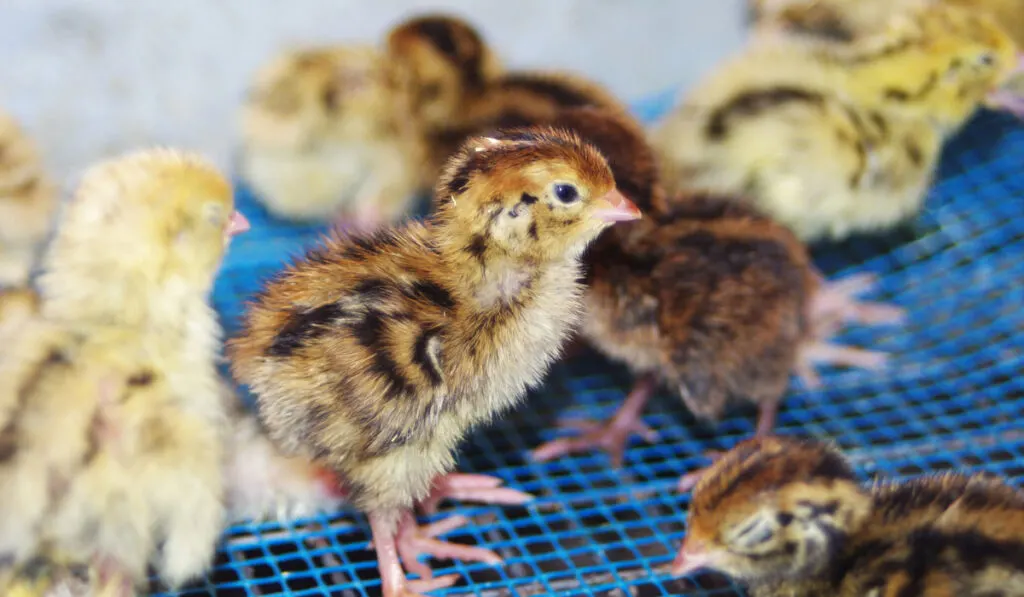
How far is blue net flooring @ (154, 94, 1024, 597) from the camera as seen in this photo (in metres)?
1.99

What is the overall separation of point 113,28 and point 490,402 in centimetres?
162

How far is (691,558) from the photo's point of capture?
170cm

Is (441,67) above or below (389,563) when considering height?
above

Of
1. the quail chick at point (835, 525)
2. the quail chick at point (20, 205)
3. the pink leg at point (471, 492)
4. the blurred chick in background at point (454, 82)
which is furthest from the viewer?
the blurred chick in background at point (454, 82)

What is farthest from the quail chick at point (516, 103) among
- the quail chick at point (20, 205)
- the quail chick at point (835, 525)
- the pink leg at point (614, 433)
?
the quail chick at point (835, 525)

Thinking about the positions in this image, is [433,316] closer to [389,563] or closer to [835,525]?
[389,563]

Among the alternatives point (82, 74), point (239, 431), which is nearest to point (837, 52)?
point (239, 431)

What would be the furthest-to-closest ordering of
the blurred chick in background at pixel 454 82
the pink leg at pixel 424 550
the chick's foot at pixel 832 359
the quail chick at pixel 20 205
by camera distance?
the blurred chick in background at pixel 454 82
the chick's foot at pixel 832 359
the quail chick at pixel 20 205
the pink leg at pixel 424 550

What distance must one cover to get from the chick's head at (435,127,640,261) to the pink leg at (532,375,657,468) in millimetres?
673

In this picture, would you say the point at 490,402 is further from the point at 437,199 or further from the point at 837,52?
the point at 837,52

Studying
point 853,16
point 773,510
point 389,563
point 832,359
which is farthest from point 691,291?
point 853,16

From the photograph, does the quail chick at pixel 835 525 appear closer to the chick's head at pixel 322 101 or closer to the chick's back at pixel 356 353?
the chick's back at pixel 356 353

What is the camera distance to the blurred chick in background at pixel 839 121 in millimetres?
2465

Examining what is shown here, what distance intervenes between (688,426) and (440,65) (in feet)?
3.44
